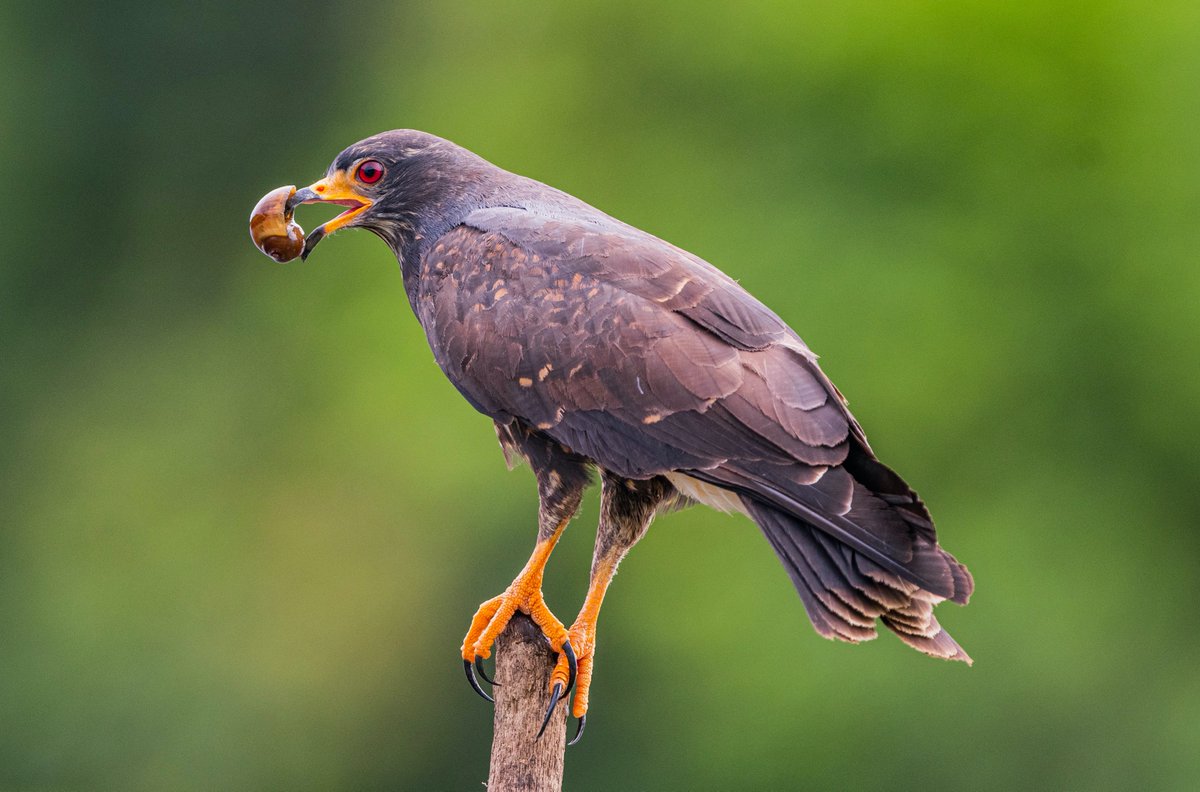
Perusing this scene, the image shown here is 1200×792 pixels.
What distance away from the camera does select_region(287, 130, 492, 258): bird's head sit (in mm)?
5594

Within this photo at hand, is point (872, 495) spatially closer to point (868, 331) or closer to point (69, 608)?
point (868, 331)

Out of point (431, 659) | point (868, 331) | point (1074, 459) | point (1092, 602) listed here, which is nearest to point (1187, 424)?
point (1074, 459)

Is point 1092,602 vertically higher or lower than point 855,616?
lower

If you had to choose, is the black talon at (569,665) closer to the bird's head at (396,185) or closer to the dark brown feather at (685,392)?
the dark brown feather at (685,392)

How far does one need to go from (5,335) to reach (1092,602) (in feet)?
38.5

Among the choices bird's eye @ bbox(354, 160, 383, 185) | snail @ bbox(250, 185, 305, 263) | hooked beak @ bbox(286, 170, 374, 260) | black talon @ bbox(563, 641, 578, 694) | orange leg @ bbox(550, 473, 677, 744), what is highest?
bird's eye @ bbox(354, 160, 383, 185)

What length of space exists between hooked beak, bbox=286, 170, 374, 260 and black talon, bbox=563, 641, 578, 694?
162cm

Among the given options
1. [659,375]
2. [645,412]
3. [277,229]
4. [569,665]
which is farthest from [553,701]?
[277,229]

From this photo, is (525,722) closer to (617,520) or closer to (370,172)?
(617,520)

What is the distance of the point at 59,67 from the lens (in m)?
18.0

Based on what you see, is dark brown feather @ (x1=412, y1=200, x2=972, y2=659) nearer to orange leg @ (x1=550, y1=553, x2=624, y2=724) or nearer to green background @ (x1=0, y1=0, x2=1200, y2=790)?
orange leg @ (x1=550, y1=553, x2=624, y2=724)

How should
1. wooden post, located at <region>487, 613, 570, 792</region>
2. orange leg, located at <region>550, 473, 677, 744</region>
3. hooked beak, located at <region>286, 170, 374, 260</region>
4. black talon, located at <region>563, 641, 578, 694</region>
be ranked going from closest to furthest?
1. wooden post, located at <region>487, 613, 570, 792</region>
2. black talon, located at <region>563, 641, 578, 694</region>
3. orange leg, located at <region>550, 473, 677, 744</region>
4. hooked beak, located at <region>286, 170, 374, 260</region>

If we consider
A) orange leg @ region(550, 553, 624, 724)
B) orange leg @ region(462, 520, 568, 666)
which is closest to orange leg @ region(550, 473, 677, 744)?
orange leg @ region(550, 553, 624, 724)

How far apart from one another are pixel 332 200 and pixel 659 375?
5.24 feet
